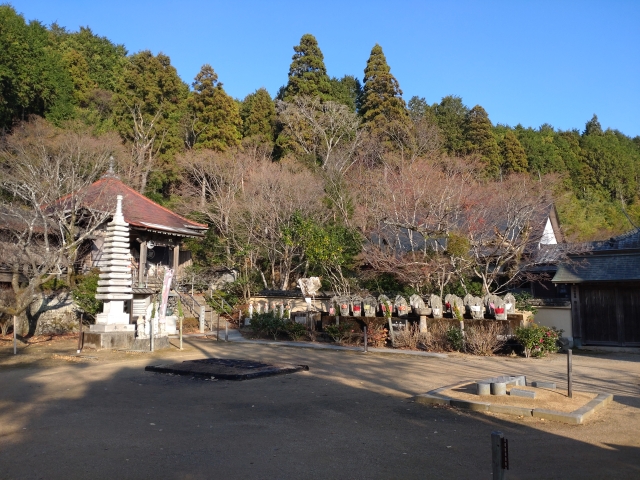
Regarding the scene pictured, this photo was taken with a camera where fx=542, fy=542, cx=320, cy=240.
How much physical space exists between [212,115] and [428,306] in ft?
77.2

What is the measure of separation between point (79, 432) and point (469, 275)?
55.8 ft

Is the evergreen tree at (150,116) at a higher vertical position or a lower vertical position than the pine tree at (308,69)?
lower

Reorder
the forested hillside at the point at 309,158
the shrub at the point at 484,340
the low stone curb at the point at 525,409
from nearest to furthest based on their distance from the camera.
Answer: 1. the low stone curb at the point at 525,409
2. the shrub at the point at 484,340
3. the forested hillside at the point at 309,158

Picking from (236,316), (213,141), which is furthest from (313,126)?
(236,316)

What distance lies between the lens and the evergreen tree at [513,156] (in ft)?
134

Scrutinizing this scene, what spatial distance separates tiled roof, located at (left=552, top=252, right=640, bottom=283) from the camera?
18.0 meters

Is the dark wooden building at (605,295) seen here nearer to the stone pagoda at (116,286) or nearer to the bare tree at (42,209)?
the stone pagoda at (116,286)

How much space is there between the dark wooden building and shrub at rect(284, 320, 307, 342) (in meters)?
9.20

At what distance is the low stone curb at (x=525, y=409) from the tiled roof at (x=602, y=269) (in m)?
10.2

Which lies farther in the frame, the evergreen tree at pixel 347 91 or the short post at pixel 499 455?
the evergreen tree at pixel 347 91

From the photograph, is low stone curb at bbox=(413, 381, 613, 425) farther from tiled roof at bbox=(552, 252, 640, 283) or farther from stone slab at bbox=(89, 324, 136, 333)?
stone slab at bbox=(89, 324, 136, 333)

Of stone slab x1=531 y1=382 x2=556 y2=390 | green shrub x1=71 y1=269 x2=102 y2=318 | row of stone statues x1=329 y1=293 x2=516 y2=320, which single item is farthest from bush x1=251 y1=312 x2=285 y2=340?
stone slab x1=531 y1=382 x2=556 y2=390

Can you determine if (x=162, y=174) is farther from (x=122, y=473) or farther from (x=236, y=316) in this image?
(x=122, y=473)

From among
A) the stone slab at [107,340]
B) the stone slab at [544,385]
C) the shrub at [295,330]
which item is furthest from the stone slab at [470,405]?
the stone slab at [107,340]
